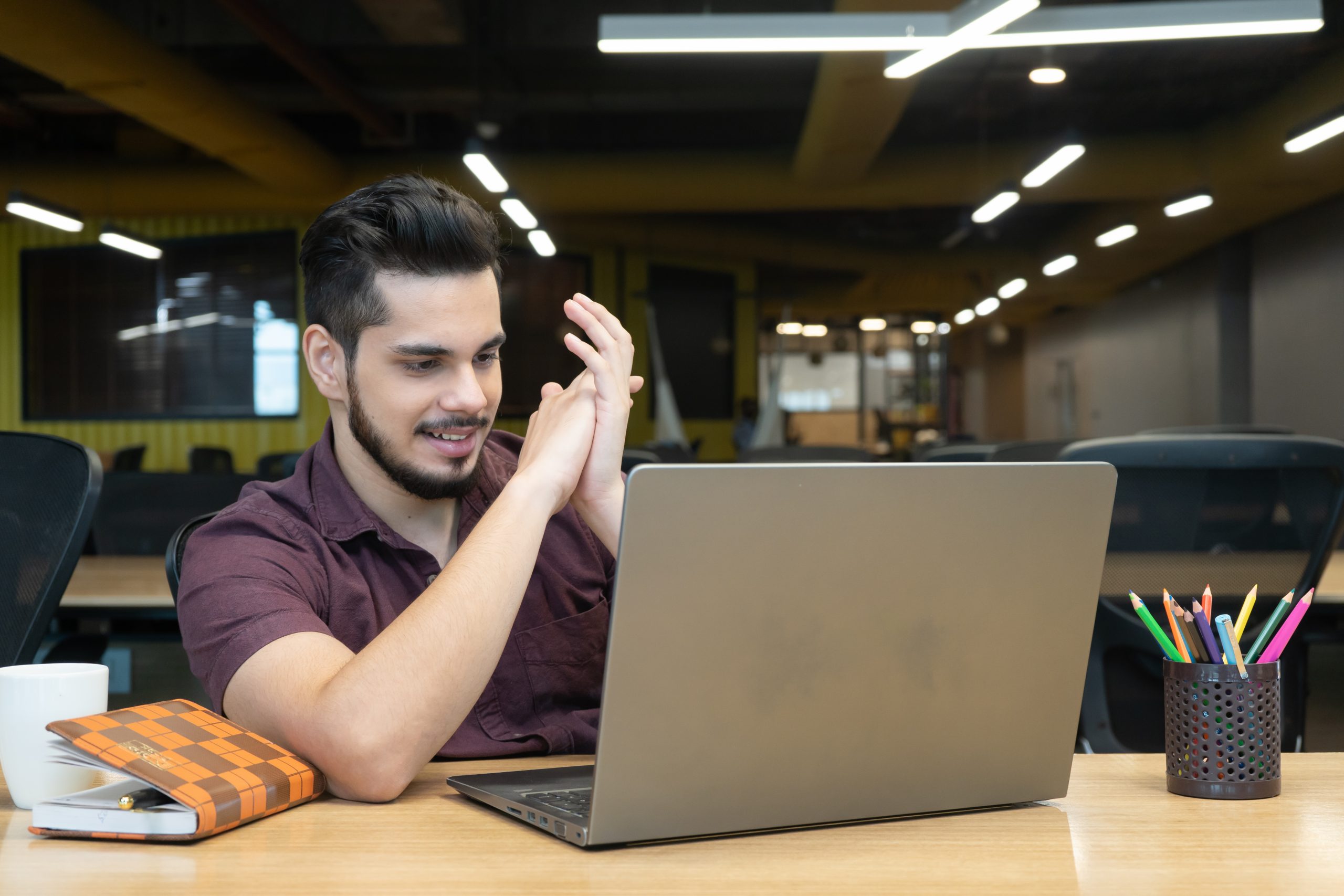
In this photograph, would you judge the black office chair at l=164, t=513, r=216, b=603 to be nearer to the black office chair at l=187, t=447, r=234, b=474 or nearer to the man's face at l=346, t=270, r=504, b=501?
the man's face at l=346, t=270, r=504, b=501

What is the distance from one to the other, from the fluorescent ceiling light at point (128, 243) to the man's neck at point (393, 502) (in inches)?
309

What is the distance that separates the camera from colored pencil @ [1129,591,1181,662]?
96 centimetres

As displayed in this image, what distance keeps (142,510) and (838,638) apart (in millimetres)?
2979

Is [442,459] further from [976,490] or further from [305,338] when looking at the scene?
[976,490]

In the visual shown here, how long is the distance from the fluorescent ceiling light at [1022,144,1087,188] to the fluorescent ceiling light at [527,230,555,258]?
3.52 m

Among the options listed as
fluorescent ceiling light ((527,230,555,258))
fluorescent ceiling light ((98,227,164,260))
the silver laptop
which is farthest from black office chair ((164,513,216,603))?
fluorescent ceiling light ((98,227,164,260))

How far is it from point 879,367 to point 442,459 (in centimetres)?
1871

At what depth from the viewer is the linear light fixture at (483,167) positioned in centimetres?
630

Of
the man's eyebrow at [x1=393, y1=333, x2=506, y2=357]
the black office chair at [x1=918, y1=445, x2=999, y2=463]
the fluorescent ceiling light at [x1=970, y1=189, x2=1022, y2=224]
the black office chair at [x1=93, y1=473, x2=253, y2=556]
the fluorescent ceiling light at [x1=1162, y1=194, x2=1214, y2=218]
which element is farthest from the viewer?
the fluorescent ceiling light at [x1=1162, y1=194, x2=1214, y2=218]

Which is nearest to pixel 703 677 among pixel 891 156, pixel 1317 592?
pixel 1317 592

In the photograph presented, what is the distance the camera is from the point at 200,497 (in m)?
3.23

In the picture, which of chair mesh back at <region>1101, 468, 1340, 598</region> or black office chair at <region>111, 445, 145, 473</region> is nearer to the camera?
chair mesh back at <region>1101, 468, 1340, 598</region>

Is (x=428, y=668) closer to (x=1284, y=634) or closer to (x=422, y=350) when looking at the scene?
(x=422, y=350)

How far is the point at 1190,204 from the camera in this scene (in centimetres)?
839
